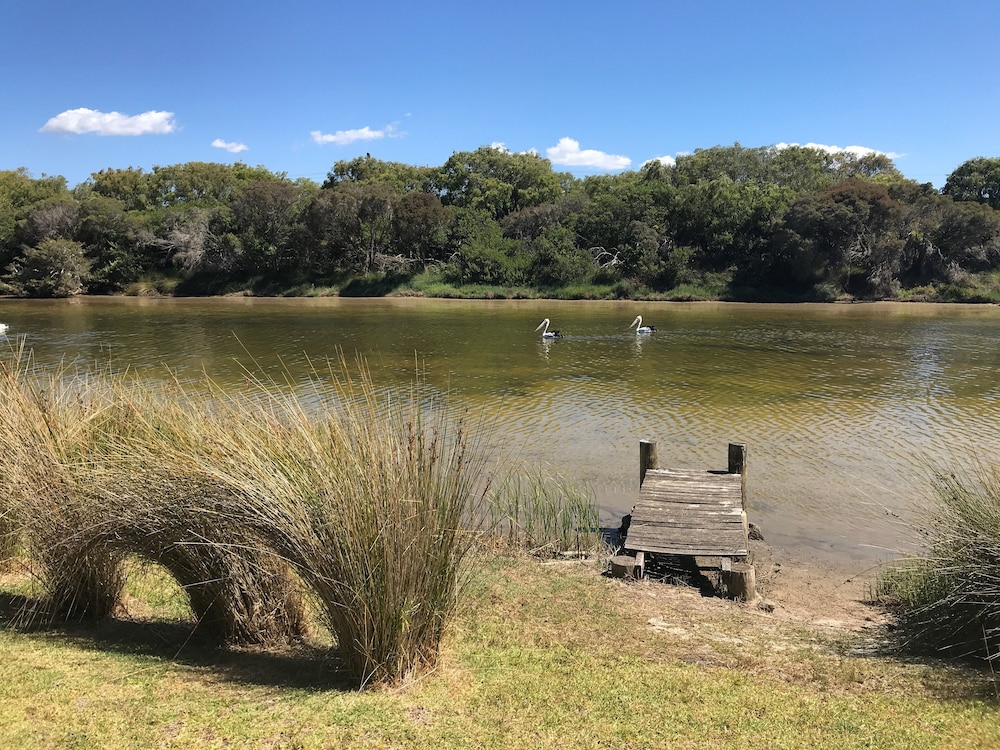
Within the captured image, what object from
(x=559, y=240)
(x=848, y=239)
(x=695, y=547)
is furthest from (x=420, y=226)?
(x=695, y=547)

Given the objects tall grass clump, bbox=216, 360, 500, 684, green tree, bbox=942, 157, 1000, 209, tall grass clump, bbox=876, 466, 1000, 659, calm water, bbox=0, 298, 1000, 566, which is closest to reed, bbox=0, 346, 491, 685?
tall grass clump, bbox=216, 360, 500, 684

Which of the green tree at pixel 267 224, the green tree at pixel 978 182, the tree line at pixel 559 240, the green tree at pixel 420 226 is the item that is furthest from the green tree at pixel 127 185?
the green tree at pixel 978 182

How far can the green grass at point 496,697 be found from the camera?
331 cm

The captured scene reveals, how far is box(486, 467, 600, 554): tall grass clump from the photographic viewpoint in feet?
26.5

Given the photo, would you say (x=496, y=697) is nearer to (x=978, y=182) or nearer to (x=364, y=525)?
(x=364, y=525)

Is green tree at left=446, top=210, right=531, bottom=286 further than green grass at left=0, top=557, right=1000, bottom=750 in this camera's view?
Yes

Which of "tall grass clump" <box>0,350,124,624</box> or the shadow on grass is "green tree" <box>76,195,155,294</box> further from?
the shadow on grass

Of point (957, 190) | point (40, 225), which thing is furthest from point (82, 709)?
point (957, 190)

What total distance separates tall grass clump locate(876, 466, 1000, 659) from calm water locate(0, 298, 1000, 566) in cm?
60

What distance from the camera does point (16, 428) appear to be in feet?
15.4

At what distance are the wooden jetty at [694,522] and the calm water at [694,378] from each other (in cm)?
80

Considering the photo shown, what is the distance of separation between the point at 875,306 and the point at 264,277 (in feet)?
150

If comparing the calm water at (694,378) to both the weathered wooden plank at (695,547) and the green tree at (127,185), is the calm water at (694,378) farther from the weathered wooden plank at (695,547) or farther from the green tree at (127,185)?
the green tree at (127,185)

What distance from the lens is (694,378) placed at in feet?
63.2
